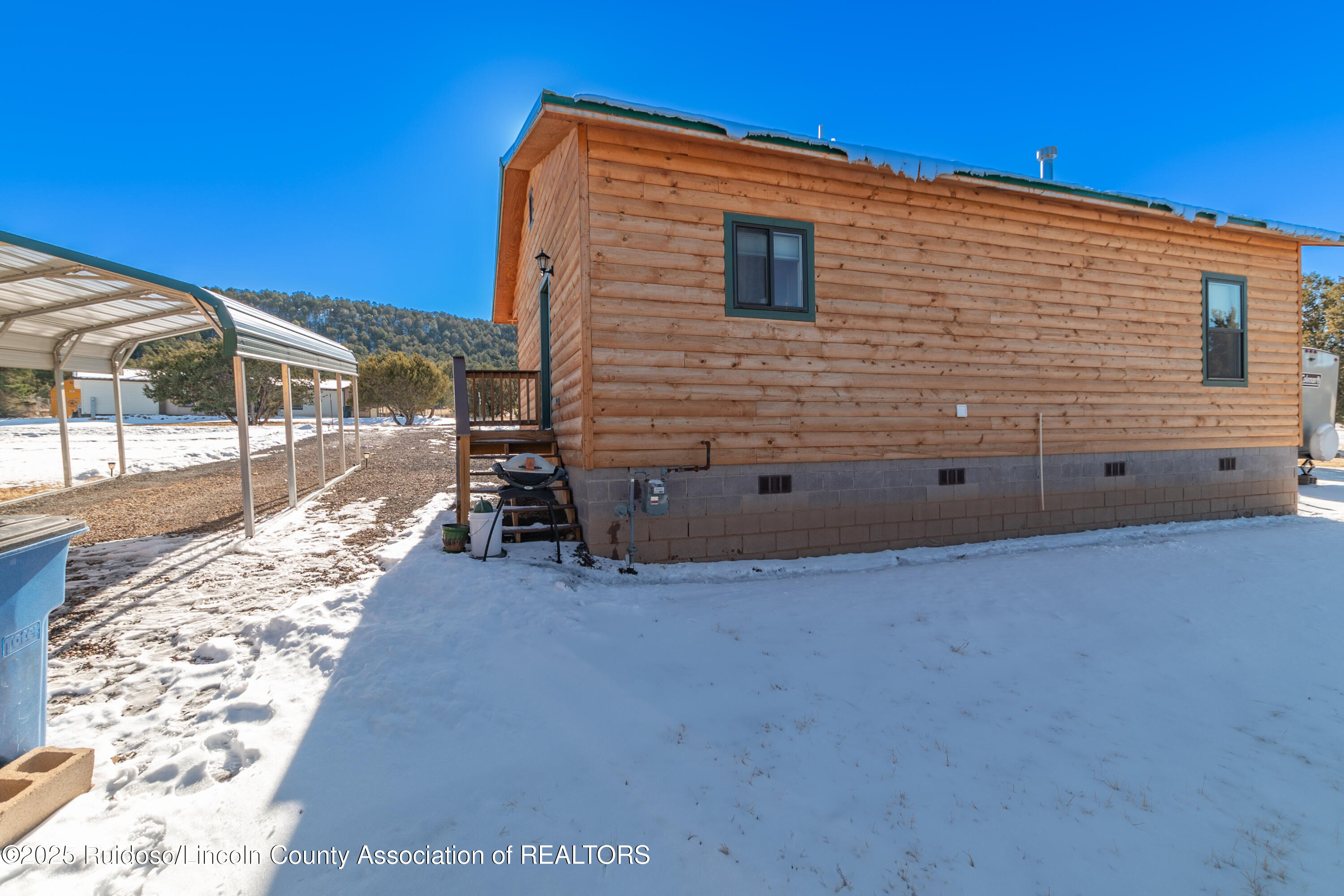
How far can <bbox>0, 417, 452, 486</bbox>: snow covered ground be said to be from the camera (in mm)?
11414

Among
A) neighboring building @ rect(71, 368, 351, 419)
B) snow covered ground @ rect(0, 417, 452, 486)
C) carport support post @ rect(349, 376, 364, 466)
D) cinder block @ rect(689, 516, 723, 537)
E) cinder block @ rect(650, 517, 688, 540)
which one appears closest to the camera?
cinder block @ rect(650, 517, 688, 540)

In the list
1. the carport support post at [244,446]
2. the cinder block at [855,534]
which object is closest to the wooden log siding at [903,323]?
the cinder block at [855,534]

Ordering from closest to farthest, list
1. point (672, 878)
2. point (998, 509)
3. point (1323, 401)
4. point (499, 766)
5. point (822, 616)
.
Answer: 1. point (672, 878)
2. point (499, 766)
3. point (822, 616)
4. point (998, 509)
5. point (1323, 401)

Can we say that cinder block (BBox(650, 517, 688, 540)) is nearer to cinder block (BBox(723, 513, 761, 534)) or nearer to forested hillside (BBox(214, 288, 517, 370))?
cinder block (BBox(723, 513, 761, 534))

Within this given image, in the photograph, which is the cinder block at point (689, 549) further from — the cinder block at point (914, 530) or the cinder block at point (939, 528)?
the cinder block at point (939, 528)

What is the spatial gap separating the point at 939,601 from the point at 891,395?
8.65 ft

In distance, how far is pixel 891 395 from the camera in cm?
657

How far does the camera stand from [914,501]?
6.72m

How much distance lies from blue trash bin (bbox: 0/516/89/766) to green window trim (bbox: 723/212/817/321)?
510 centimetres

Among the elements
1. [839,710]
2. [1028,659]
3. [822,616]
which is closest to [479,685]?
[839,710]

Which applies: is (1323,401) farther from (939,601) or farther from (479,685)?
(479,685)

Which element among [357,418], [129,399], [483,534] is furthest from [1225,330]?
[129,399]

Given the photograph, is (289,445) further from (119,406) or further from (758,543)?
(758,543)

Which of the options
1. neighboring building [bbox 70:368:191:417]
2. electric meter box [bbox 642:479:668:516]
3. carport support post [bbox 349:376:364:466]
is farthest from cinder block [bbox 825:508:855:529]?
neighboring building [bbox 70:368:191:417]
